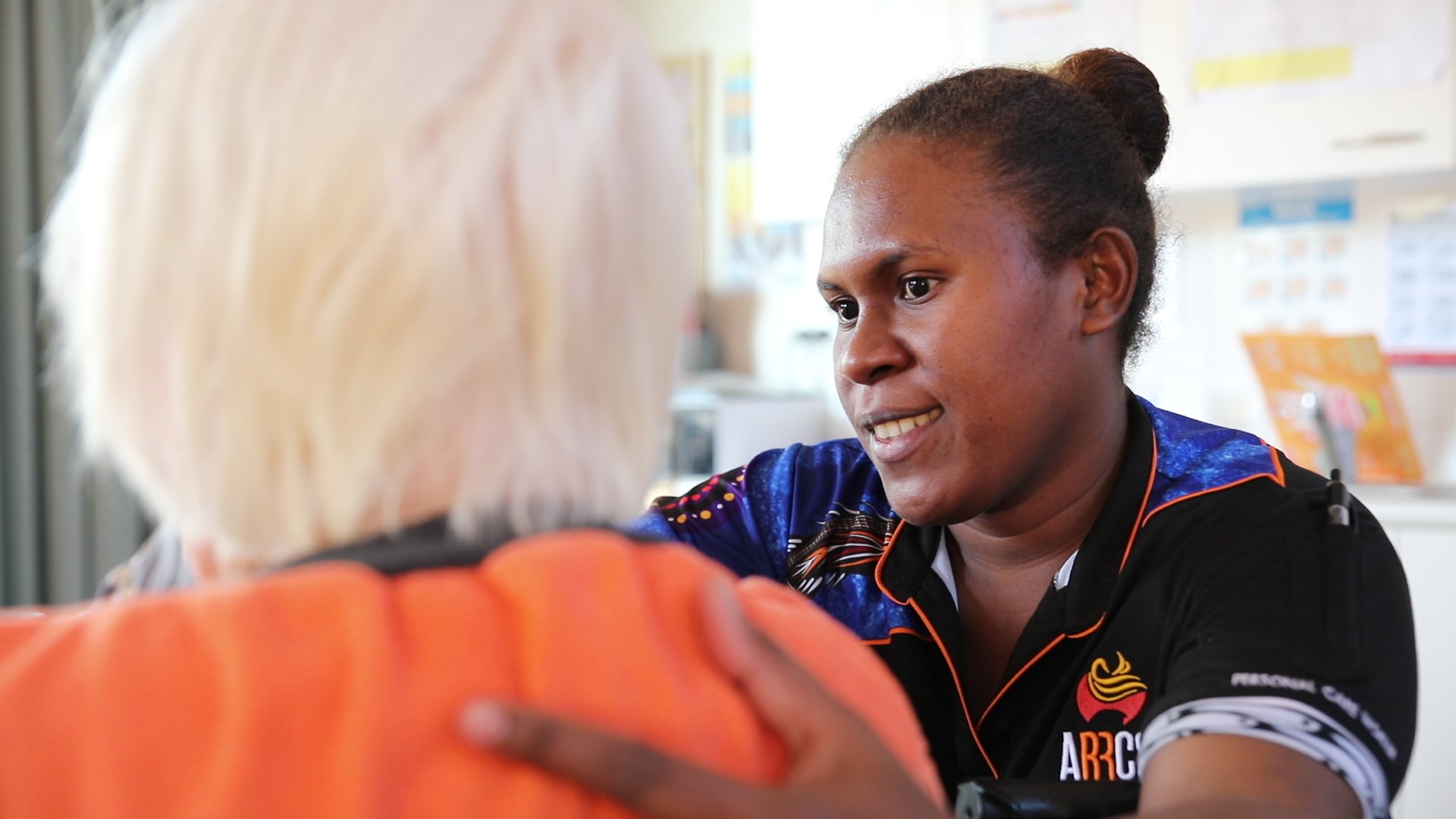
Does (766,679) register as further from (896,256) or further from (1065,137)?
(1065,137)

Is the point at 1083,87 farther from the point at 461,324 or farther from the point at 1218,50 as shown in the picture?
the point at 1218,50

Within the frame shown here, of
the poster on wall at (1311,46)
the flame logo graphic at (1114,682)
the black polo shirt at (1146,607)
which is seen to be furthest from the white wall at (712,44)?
the flame logo graphic at (1114,682)

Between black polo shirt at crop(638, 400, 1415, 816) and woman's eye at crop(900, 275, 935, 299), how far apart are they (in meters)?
0.26

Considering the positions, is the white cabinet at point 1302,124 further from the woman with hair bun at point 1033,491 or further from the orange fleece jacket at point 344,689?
the orange fleece jacket at point 344,689

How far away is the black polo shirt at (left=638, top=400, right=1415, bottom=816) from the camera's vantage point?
0.97 meters

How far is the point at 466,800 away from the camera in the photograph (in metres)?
0.47

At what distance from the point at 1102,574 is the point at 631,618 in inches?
31.9

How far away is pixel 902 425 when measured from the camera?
132 centimetres

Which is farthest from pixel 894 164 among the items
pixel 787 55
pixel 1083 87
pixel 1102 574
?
pixel 787 55

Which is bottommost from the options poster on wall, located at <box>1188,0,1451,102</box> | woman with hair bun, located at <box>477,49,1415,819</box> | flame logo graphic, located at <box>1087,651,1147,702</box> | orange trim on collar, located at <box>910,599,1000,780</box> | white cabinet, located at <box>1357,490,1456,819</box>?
white cabinet, located at <box>1357,490,1456,819</box>

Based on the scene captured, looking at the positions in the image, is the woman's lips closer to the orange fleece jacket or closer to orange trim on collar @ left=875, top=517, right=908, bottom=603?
orange trim on collar @ left=875, top=517, right=908, bottom=603

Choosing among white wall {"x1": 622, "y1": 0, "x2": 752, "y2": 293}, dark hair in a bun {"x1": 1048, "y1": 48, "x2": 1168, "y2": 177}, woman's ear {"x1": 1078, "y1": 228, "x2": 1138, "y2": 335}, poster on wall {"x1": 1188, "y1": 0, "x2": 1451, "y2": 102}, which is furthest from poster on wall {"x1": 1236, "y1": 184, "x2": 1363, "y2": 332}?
woman's ear {"x1": 1078, "y1": 228, "x2": 1138, "y2": 335}

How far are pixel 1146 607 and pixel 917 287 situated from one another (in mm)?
384

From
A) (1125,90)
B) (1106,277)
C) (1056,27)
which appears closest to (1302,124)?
(1056,27)
